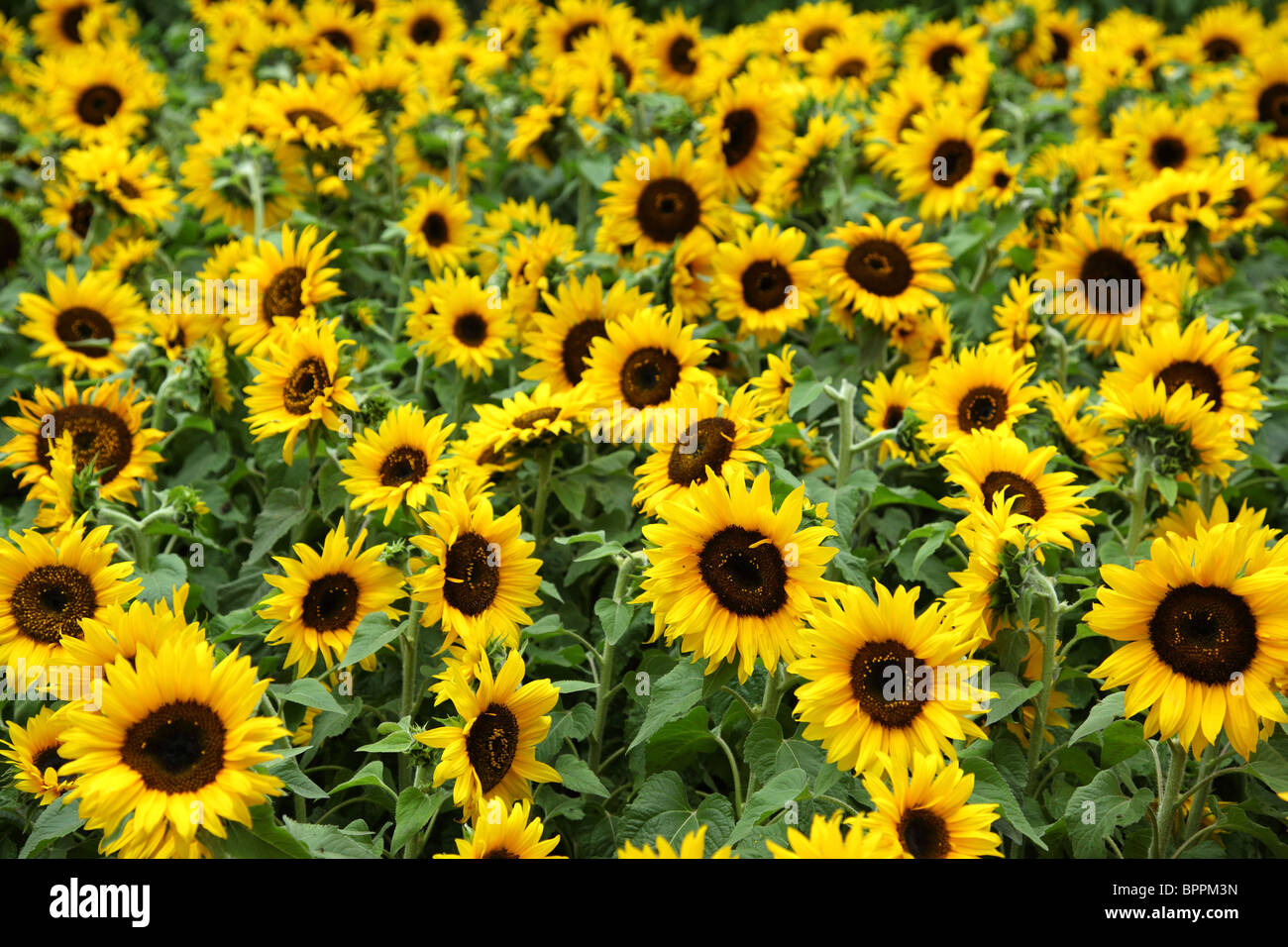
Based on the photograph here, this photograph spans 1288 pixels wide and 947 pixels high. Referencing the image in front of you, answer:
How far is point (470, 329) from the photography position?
4137mm

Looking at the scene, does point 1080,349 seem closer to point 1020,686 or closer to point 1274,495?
A: point 1274,495

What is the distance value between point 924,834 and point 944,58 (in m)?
5.14

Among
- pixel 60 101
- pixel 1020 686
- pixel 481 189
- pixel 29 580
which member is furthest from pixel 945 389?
pixel 60 101

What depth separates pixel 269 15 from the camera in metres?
6.81

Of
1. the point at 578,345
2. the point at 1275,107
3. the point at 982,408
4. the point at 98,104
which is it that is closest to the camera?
the point at 982,408

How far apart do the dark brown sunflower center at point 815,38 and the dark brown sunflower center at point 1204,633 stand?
4862 mm

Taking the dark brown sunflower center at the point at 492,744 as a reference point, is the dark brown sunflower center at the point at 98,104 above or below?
above

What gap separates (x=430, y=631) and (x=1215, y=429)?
7.66 ft

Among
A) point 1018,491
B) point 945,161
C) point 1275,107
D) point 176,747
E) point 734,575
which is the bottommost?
point 176,747

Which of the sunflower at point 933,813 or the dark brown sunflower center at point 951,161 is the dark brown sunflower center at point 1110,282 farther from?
the sunflower at point 933,813

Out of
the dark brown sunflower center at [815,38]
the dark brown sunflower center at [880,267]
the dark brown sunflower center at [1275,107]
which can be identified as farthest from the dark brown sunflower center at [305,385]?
the dark brown sunflower center at [1275,107]

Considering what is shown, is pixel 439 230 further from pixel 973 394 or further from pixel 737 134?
pixel 973 394

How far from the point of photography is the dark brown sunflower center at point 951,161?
4852 mm

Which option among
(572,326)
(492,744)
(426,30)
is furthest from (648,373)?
(426,30)
